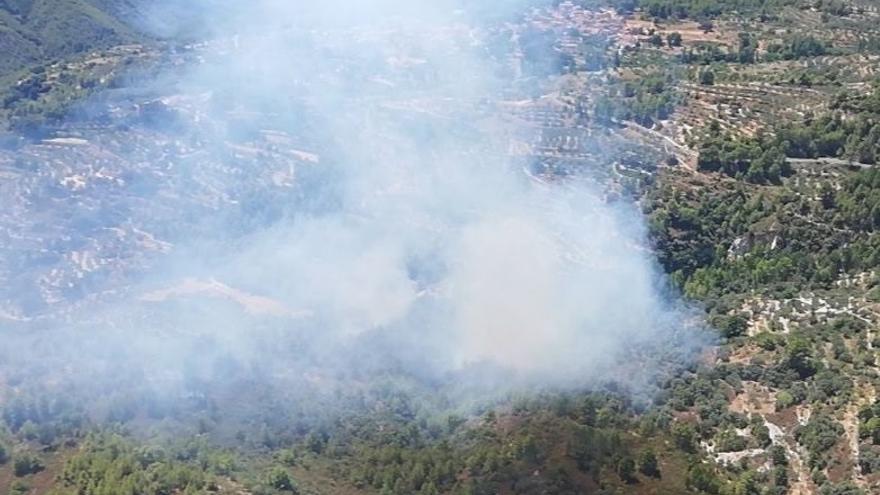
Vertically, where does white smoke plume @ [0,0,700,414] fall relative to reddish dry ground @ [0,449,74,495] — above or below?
above

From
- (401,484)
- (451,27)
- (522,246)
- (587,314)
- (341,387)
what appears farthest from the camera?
(451,27)

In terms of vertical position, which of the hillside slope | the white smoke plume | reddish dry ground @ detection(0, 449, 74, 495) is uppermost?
the white smoke plume

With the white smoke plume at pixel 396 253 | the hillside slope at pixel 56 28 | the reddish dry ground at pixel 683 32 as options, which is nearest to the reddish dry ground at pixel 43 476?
the white smoke plume at pixel 396 253

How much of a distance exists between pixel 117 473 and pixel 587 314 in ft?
80.6

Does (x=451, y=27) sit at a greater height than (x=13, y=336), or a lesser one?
greater

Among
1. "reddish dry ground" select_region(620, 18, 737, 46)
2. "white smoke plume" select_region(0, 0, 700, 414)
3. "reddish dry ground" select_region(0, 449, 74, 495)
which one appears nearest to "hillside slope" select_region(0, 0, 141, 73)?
"white smoke plume" select_region(0, 0, 700, 414)

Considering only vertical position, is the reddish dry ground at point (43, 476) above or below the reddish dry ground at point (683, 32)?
below

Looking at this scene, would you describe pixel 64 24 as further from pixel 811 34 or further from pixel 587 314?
pixel 587 314

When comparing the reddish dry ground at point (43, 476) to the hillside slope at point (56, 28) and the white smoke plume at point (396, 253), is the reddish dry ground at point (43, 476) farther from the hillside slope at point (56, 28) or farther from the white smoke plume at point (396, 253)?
the hillside slope at point (56, 28)

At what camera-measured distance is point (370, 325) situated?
62.6 meters

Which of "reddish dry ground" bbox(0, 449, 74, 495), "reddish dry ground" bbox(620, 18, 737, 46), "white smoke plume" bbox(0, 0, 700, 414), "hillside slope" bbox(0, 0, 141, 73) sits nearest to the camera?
"reddish dry ground" bbox(0, 449, 74, 495)

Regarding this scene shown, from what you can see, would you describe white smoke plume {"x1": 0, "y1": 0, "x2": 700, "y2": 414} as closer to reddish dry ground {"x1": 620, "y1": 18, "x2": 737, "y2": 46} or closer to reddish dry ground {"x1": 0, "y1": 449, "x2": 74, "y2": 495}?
reddish dry ground {"x1": 0, "y1": 449, "x2": 74, "y2": 495}

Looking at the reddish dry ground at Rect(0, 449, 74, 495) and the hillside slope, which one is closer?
the reddish dry ground at Rect(0, 449, 74, 495)

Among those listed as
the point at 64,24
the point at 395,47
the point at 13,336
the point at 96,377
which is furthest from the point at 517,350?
the point at 64,24
